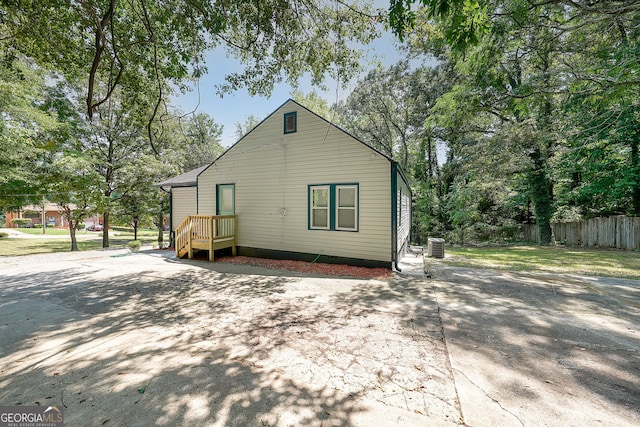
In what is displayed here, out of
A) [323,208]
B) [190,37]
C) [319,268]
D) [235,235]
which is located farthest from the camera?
[235,235]

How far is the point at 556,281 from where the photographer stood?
5922 millimetres

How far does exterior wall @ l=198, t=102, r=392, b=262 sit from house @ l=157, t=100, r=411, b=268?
0.10 feet

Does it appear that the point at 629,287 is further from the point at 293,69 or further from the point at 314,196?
the point at 293,69

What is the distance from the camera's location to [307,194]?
27.0ft

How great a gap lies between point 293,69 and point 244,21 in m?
1.39

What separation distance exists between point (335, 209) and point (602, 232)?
13.5 m

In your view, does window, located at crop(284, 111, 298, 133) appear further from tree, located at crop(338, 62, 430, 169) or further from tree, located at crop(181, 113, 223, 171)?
tree, located at crop(181, 113, 223, 171)

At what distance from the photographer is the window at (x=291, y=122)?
27.7 feet

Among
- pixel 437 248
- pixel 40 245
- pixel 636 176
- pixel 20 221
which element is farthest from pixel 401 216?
pixel 20 221

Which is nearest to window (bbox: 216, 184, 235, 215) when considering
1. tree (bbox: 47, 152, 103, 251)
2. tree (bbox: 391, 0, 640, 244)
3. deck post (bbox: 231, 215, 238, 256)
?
deck post (bbox: 231, 215, 238, 256)

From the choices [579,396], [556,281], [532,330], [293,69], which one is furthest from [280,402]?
[556,281]

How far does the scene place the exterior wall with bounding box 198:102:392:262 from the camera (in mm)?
7297

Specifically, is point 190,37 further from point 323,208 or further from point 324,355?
point 324,355

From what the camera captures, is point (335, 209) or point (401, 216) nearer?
point (335, 209)
